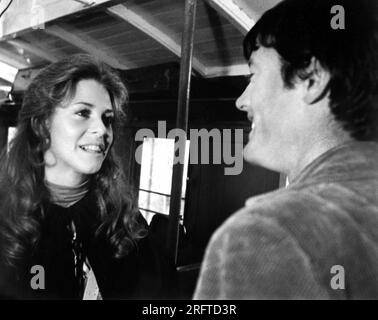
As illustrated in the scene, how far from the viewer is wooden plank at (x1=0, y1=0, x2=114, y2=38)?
3.76 ft

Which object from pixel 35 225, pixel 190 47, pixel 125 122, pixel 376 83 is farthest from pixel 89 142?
pixel 376 83

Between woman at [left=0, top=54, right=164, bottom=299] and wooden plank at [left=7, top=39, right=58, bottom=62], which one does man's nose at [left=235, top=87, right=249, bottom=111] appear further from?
wooden plank at [left=7, top=39, right=58, bottom=62]

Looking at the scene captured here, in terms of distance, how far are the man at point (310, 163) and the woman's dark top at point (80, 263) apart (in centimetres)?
49

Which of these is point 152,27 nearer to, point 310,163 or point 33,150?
point 33,150

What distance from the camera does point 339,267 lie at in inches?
22.8

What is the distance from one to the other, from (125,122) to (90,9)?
0.41 metres

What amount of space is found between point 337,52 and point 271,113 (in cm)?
19

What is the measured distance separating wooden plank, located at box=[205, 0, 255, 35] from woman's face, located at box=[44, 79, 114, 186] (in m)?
0.44

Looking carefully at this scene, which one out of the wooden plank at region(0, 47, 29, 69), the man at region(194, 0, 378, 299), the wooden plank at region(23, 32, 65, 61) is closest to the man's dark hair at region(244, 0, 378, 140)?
the man at region(194, 0, 378, 299)

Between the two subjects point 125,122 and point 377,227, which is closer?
point 377,227

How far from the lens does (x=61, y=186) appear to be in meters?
1.02

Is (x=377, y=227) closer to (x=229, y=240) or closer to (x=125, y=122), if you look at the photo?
(x=229, y=240)
